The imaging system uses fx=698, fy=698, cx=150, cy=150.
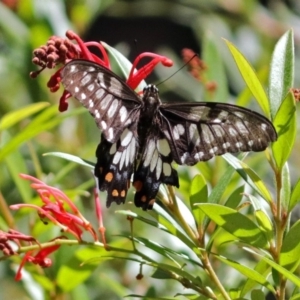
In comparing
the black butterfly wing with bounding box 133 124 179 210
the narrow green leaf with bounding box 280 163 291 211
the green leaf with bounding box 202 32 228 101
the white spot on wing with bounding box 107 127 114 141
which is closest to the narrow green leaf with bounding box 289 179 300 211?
the narrow green leaf with bounding box 280 163 291 211

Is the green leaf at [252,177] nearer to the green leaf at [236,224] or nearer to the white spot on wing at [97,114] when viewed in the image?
the green leaf at [236,224]

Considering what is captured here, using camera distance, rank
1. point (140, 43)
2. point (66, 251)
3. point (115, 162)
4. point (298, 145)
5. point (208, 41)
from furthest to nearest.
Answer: point (140, 43), point (298, 145), point (208, 41), point (66, 251), point (115, 162)

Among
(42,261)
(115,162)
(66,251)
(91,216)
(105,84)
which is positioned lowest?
(91,216)

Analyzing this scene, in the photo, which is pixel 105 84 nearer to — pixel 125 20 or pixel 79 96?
pixel 79 96

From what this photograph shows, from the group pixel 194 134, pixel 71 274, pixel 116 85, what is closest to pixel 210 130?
pixel 194 134

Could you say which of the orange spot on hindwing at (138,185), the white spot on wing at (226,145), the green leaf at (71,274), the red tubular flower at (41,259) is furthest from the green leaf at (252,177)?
the green leaf at (71,274)

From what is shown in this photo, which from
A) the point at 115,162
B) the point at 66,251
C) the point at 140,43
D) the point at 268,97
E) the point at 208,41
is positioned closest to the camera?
the point at 268,97

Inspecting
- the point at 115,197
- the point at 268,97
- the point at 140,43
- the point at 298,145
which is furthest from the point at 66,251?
the point at 140,43
